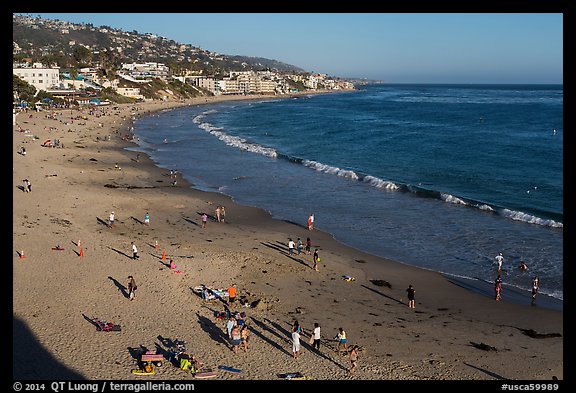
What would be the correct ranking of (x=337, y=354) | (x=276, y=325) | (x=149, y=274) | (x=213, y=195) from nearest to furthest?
(x=337, y=354), (x=276, y=325), (x=149, y=274), (x=213, y=195)

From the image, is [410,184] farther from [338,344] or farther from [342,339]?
[342,339]

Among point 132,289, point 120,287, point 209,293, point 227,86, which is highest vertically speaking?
point 227,86

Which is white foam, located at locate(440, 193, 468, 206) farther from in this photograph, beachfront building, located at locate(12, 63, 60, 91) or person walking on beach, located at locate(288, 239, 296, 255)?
beachfront building, located at locate(12, 63, 60, 91)

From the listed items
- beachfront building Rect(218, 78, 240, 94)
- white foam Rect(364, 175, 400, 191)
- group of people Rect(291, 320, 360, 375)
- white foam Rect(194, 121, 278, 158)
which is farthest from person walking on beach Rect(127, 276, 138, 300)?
beachfront building Rect(218, 78, 240, 94)

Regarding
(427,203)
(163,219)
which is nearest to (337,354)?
(163,219)

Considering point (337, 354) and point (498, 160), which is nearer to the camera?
point (337, 354)

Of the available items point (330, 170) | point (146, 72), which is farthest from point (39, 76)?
point (330, 170)
